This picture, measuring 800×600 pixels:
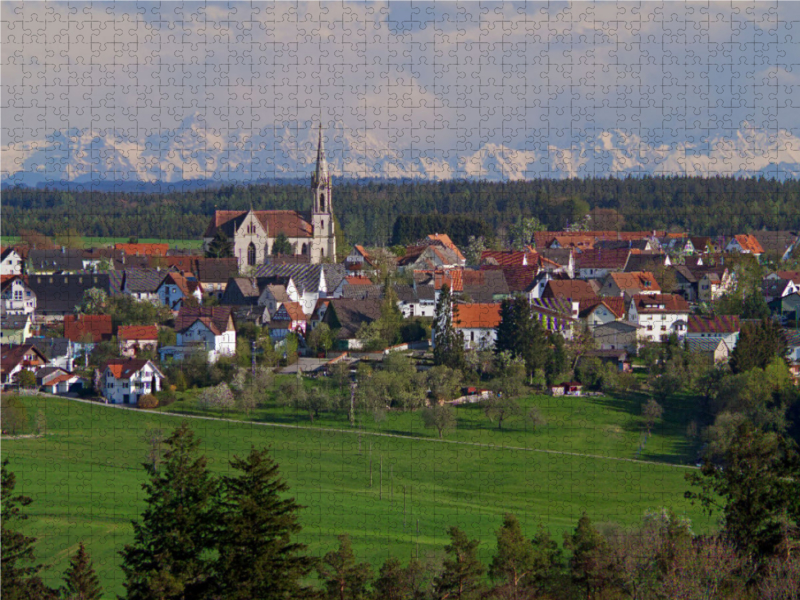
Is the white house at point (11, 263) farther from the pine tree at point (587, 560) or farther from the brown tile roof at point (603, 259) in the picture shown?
the pine tree at point (587, 560)

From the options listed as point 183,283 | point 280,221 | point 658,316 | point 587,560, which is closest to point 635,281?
point 658,316

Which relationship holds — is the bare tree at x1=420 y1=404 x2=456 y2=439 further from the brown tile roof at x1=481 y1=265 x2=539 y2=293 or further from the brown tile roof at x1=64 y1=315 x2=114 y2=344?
the brown tile roof at x1=481 y1=265 x2=539 y2=293

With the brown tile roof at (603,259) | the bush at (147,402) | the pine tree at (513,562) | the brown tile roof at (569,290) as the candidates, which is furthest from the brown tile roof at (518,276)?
the pine tree at (513,562)

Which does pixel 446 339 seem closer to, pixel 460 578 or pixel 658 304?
pixel 658 304

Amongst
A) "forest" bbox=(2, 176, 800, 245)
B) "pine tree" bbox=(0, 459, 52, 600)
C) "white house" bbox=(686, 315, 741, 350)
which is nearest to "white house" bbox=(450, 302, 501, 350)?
"forest" bbox=(2, 176, 800, 245)

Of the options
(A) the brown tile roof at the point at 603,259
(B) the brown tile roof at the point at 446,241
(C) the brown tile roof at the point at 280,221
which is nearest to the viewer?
(A) the brown tile roof at the point at 603,259

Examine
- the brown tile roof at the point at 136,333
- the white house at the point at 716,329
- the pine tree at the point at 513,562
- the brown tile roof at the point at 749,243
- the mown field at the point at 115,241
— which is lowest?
the pine tree at the point at 513,562
